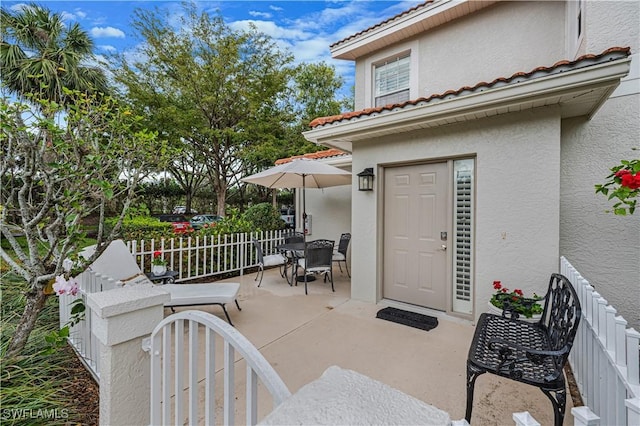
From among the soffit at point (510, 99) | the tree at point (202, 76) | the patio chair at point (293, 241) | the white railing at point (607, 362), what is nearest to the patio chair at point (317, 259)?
the patio chair at point (293, 241)

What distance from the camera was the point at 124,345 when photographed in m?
1.98

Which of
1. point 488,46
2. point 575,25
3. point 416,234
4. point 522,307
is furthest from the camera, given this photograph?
point 488,46

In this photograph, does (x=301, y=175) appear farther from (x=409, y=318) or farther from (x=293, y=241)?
(x=409, y=318)

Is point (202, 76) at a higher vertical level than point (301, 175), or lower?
higher

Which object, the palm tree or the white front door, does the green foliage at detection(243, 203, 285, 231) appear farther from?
the palm tree

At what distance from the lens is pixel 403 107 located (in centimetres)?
446

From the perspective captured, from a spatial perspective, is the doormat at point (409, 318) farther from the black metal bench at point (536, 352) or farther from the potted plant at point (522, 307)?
the black metal bench at point (536, 352)

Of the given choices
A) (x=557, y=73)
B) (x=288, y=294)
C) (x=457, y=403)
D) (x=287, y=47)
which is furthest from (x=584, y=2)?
(x=287, y=47)

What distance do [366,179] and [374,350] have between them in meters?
2.90

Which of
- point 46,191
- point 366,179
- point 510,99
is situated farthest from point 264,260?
point 510,99

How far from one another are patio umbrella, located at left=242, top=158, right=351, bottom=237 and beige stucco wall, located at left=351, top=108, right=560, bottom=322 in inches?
89.4

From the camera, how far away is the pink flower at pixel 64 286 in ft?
7.86

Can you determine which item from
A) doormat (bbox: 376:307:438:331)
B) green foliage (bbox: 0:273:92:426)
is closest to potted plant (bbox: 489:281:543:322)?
doormat (bbox: 376:307:438:331)

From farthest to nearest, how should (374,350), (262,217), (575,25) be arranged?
(262,217) < (575,25) < (374,350)
